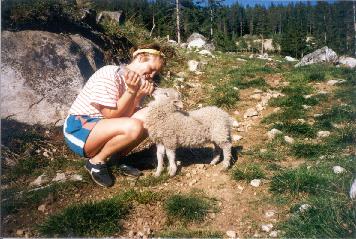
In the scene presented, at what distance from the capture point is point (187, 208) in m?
4.34

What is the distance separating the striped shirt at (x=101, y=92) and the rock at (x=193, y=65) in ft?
14.1

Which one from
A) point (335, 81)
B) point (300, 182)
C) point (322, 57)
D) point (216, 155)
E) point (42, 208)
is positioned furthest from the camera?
point (322, 57)

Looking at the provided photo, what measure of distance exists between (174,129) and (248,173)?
1185 mm

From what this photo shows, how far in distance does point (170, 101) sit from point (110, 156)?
1.16 m

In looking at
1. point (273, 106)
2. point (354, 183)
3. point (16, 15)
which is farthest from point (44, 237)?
point (273, 106)

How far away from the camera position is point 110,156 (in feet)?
17.6

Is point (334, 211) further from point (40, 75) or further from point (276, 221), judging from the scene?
point (40, 75)

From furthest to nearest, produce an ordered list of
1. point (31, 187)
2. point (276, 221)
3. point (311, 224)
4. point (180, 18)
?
point (180, 18), point (31, 187), point (276, 221), point (311, 224)

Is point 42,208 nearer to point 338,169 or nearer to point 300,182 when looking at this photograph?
point 300,182

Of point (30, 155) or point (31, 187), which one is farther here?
point (30, 155)

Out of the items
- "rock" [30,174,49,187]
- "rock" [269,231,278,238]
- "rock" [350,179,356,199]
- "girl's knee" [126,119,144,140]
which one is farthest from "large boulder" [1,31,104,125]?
"rock" [350,179,356,199]

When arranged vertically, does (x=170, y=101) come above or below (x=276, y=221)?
above

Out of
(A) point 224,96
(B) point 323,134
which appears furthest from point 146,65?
(B) point 323,134

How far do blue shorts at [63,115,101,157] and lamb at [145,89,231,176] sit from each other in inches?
30.5
